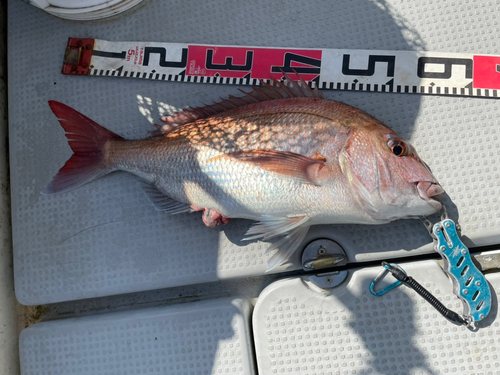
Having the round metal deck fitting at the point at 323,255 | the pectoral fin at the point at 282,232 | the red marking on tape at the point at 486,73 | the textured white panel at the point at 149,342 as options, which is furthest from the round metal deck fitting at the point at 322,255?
the red marking on tape at the point at 486,73

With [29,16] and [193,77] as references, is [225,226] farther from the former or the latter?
[29,16]

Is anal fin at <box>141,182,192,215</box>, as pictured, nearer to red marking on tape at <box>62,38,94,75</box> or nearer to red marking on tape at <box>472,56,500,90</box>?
red marking on tape at <box>62,38,94,75</box>

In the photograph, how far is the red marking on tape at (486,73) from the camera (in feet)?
5.94

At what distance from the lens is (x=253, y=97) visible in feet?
5.65

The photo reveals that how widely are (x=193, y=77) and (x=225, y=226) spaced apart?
0.74 metres

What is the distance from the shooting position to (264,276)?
6.35 ft

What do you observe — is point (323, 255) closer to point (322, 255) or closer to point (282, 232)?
point (322, 255)

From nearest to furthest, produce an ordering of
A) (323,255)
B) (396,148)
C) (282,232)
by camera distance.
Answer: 1. (396,148)
2. (282,232)
3. (323,255)

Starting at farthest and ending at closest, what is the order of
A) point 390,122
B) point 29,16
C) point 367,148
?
point 29,16
point 390,122
point 367,148

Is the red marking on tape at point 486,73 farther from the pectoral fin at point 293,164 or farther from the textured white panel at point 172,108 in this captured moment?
the pectoral fin at point 293,164

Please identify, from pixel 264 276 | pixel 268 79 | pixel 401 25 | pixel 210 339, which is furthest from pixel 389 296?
pixel 401 25

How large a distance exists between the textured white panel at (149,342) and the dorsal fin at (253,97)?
2.72 feet

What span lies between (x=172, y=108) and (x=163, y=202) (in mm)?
475

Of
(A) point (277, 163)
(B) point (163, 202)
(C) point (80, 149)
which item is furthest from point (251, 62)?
(C) point (80, 149)
